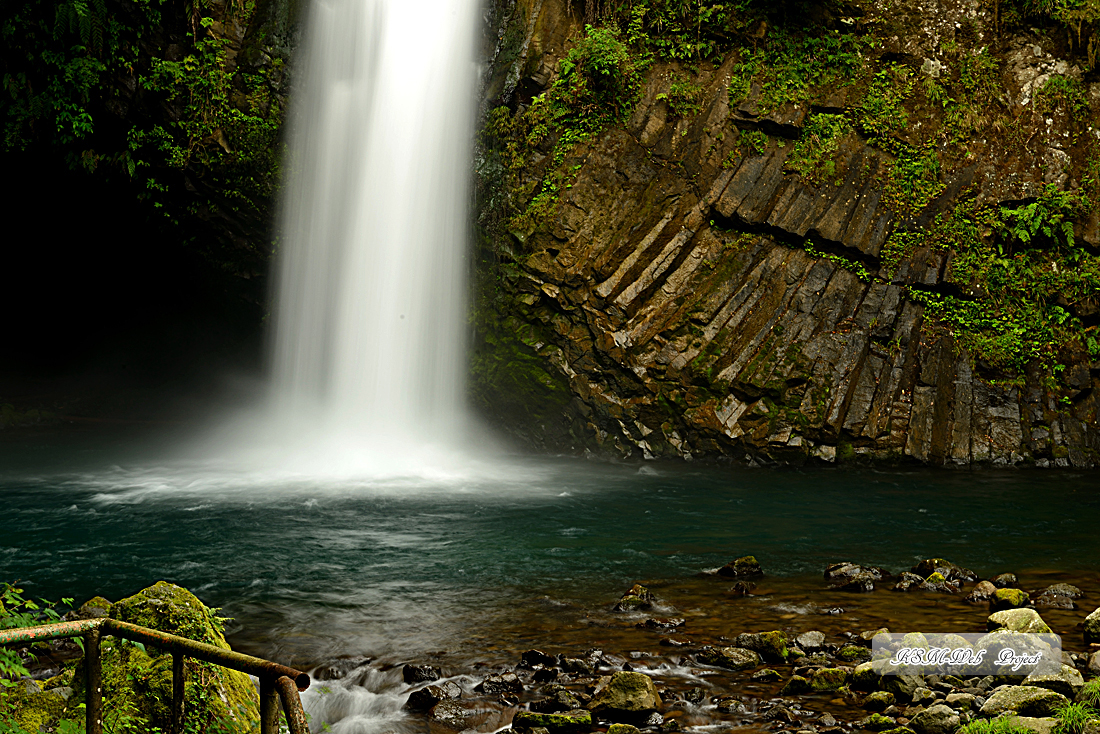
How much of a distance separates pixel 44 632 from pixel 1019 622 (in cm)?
631

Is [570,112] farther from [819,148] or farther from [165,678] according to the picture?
[165,678]

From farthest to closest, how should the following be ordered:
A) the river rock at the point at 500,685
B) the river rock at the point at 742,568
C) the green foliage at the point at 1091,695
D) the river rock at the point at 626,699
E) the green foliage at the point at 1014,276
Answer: the green foliage at the point at 1014,276 < the river rock at the point at 742,568 < the river rock at the point at 500,685 < the river rock at the point at 626,699 < the green foliage at the point at 1091,695

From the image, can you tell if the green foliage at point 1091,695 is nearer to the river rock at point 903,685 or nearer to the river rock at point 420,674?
the river rock at point 903,685

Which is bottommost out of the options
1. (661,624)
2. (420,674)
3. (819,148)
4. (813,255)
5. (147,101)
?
(420,674)

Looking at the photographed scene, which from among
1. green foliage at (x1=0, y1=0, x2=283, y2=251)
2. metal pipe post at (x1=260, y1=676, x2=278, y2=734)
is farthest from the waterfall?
metal pipe post at (x1=260, y1=676, x2=278, y2=734)

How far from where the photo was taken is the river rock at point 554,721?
16.1 feet

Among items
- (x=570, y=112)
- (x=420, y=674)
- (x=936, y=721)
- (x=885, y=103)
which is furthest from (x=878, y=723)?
(x=885, y=103)

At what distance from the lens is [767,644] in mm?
6090

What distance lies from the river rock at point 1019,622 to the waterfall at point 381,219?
513 inches

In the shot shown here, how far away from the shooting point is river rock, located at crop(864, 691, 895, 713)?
5094 millimetres

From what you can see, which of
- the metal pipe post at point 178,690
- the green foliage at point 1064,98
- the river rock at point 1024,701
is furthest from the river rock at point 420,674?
the green foliage at point 1064,98

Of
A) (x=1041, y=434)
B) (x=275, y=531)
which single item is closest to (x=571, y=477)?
(x=275, y=531)

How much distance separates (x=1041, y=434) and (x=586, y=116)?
10.9 meters

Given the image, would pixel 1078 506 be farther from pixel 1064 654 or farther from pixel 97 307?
pixel 97 307
